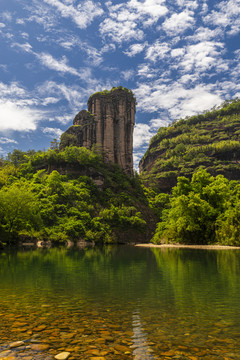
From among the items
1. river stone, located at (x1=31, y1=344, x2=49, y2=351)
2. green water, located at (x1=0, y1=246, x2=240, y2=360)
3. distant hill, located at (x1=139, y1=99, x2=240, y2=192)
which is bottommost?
green water, located at (x1=0, y1=246, x2=240, y2=360)

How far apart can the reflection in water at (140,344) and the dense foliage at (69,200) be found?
45407 mm

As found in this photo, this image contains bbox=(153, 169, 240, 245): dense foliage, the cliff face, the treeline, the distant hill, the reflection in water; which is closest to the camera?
the reflection in water

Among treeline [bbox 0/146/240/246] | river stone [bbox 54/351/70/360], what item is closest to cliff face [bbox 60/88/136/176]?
treeline [bbox 0/146/240/246]

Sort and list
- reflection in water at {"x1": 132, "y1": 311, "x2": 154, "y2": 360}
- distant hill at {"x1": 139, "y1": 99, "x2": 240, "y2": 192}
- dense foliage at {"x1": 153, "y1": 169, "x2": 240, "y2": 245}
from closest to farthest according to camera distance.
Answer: reflection in water at {"x1": 132, "y1": 311, "x2": 154, "y2": 360} < dense foliage at {"x1": 153, "y1": 169, "x2": 240, "y2": 245} < distant hill at {"x1": 139, "y1": 99, "x2": 240, "y2": 192}

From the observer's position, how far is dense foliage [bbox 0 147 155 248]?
164 ft

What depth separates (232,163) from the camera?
122438 mm

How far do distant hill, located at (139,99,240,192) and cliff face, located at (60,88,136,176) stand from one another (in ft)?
69.0

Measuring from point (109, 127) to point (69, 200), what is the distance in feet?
143

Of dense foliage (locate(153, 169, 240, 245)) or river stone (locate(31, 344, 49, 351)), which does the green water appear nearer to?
river stone (locate(31, 344, 49, 351))

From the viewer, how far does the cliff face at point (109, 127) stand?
109188 millimetres

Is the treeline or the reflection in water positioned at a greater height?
the treeline

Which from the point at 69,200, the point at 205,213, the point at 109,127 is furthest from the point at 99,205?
the point at 205,213

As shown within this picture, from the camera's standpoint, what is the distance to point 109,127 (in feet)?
362

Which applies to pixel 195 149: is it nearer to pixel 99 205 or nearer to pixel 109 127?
pixel 109 127
